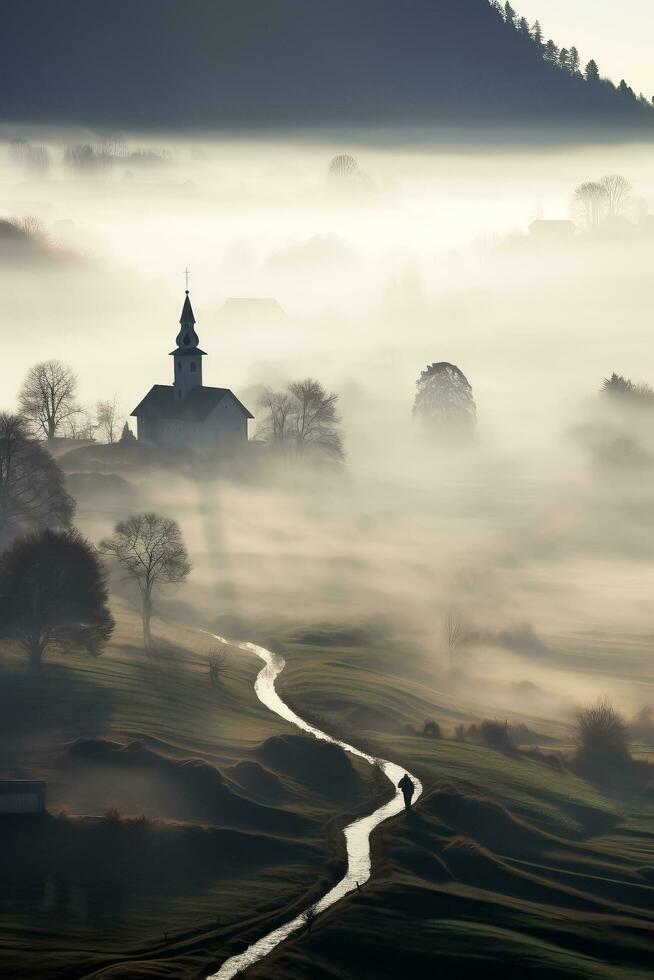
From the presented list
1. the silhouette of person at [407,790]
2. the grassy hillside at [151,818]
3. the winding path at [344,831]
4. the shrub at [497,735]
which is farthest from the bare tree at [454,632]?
the silhouette of person at [407,790]

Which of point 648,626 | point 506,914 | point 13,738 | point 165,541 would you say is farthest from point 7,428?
point 506,914

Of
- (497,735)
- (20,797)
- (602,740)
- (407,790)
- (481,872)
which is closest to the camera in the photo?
(20,797)

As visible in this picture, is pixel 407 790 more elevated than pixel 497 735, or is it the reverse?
pixel 497 735

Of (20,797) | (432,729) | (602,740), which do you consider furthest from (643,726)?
(20,797)

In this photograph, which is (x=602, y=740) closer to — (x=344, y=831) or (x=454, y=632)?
(x=454, y=632)

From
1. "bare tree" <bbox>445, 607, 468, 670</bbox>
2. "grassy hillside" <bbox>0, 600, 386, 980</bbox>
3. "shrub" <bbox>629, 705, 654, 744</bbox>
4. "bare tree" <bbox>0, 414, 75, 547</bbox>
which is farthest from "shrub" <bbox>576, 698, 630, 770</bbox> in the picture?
"bare tree" <bbox>0, 414, 75, 547</bbox>

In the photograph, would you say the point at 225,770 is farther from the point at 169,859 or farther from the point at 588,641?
the point at 588,641
